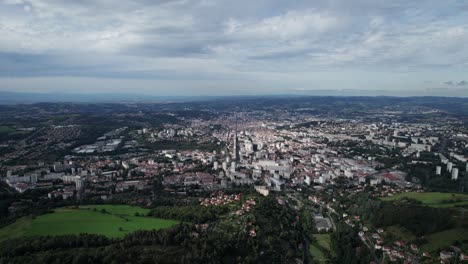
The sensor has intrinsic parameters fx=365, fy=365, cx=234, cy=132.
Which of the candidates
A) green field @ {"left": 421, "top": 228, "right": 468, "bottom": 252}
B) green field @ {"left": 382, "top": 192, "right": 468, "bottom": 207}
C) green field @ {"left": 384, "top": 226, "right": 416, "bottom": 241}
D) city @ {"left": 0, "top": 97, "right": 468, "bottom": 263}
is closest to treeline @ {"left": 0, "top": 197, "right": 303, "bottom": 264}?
city @ {"left": 0, "top": 97, "right": 468, "bottom": 263}

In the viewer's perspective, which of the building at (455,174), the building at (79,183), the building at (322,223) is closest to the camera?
the building at (322,223)

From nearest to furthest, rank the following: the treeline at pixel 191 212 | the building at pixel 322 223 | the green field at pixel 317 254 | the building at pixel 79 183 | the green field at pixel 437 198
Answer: the green field at pixel 317 254
the treeline at pixel 191 212
the building at pixel 322 223
the green field at pixel 437 198
the building at pixel 79 183

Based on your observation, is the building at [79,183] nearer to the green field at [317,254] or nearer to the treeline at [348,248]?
the green field at [317,254]

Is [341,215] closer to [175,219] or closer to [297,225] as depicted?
[297,225]

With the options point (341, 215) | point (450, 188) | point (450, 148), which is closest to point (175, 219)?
point (341, 215)

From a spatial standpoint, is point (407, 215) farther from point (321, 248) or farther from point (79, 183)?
point (79, 183)

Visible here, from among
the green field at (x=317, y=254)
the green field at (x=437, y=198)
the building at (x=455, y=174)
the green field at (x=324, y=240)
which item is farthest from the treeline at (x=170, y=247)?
the building at (x=455, y=174)

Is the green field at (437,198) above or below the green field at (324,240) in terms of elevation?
above
